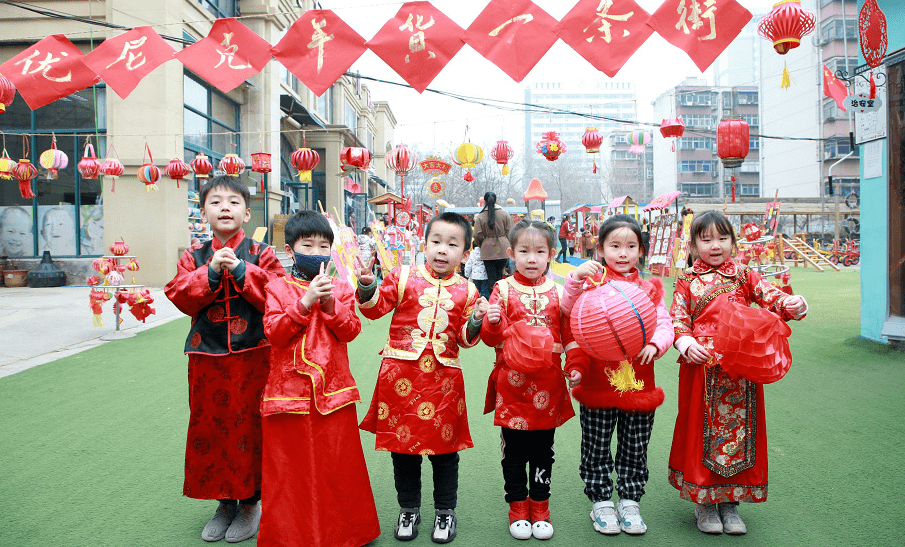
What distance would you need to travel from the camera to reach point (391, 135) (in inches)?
1448

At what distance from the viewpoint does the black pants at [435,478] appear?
2.38m

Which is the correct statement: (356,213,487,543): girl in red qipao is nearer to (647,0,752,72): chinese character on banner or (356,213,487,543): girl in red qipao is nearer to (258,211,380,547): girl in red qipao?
(258,211,380,547): girl in red qipao

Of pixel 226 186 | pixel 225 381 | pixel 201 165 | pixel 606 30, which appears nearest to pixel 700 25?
pixel 606 30

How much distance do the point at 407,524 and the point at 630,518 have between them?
96 centimetres

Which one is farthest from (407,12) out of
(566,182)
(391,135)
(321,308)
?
(566,182)

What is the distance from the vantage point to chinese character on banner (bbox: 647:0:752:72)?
3.43 m

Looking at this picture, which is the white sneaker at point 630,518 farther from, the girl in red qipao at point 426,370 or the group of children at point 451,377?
the girl in red qipao at point 426,370

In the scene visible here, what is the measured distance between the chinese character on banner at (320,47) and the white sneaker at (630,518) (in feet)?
10.2

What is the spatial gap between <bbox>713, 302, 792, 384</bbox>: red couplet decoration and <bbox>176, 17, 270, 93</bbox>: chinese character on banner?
3.38m

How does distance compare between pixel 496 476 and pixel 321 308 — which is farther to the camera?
pixel 496 476

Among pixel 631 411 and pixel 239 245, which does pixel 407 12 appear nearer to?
pixel 239 245

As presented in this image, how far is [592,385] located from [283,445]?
4.20 feet

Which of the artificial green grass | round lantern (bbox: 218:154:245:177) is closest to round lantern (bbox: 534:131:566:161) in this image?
the artificial green grass

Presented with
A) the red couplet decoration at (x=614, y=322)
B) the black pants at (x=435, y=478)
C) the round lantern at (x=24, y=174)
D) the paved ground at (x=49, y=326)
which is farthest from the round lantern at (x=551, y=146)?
the round lantern at (x=24, y=174)
